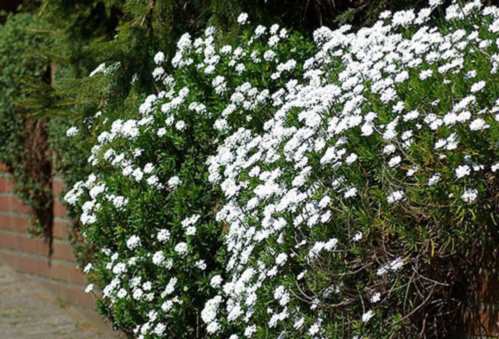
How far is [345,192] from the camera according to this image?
4516 millimetres

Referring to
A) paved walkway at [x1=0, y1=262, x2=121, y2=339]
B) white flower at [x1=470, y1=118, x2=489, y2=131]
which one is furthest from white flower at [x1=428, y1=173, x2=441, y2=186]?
paved walkway at [x1=0, y1=262, x2=121, y2=339]

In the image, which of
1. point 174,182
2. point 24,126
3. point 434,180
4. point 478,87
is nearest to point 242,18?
point 174,182

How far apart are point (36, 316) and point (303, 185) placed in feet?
13.6

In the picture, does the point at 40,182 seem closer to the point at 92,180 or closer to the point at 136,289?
the point at 92,180

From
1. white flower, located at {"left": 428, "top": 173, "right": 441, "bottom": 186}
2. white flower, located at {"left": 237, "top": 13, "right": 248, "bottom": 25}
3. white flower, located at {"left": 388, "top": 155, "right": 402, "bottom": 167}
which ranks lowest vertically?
white flower, located at {"left": 428, "top": 173, "right": 441, "bottom": 186}

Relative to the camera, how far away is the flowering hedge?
168 inches

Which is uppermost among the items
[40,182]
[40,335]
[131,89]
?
[131,89]

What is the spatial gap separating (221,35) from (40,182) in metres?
2.78

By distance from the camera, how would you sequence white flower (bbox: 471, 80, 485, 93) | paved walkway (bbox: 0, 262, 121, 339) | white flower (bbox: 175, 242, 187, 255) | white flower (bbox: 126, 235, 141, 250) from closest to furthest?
white flower (bbox: 471, 80, 485, 93) → white flower (bbox: 175, 242, 187, 255) → white flower (bbox: 126, 235, 141, 250) → paved walkway (bbox: 0, 262, 121, 339)

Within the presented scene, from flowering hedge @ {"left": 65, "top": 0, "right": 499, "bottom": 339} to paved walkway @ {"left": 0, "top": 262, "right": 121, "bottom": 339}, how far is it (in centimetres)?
187

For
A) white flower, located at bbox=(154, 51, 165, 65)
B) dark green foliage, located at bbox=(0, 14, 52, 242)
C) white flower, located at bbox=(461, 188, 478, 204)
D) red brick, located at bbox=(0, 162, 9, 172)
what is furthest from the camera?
red brick, located at bbox=(0, 162, 9, 172)

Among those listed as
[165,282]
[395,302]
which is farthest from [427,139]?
[165,282]

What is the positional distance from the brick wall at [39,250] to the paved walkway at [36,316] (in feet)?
0.27

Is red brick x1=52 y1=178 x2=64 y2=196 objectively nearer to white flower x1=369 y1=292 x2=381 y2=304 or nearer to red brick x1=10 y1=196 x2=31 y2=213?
red brick x1=10 y1=196 x2=31 y2=213
